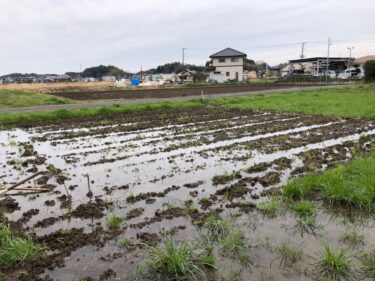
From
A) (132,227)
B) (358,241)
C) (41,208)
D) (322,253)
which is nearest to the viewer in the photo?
(322,253)

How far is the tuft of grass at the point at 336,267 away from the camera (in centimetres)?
384

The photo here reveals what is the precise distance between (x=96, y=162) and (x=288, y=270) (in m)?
6.01

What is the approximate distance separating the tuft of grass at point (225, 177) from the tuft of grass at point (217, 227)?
1.99m

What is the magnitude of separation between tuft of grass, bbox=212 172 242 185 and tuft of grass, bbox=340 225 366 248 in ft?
8.87

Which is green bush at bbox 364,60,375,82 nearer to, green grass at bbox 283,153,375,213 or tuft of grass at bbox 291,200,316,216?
green grass at bbox 283,153,375,213

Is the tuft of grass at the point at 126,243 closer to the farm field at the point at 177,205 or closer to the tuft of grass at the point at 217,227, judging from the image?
the farm field at the point at 177,205

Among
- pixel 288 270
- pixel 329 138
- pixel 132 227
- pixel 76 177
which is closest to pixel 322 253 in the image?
pixel 288 270

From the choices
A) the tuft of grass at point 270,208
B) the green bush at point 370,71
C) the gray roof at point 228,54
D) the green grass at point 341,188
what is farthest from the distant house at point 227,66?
the tuft of grass at point 270,208

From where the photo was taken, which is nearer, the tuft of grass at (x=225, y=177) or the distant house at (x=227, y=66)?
the tuft of grass at (x=225, y=177)

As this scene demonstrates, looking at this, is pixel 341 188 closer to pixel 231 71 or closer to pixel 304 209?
pixel 304 209

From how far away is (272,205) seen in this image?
5734 mm

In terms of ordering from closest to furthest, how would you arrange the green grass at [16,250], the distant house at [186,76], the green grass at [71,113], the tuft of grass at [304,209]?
1. the green grass at [16,250]
2. the tuft of grass at [304,209]
3. the green grass at [71,113]
4. the distant house at [186,76]

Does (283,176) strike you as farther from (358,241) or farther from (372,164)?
(358,241)

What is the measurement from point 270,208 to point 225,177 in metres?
1.87
